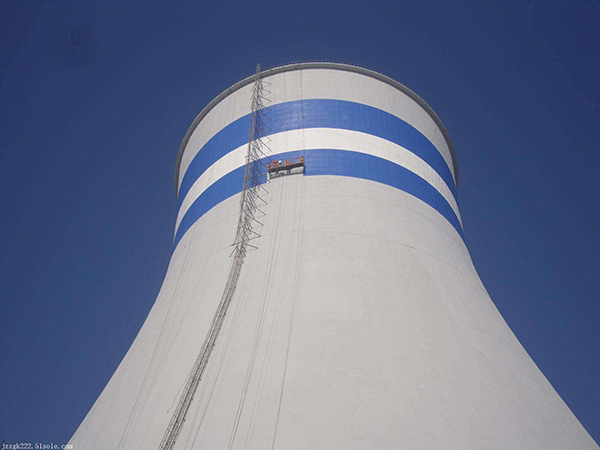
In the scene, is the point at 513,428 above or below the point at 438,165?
below

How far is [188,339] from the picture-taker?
718cm

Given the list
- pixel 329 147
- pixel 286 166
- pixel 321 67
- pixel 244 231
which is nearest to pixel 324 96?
pixel 321 67

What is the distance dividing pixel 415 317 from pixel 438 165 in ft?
14.9

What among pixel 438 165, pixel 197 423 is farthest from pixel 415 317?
pixel 438 165

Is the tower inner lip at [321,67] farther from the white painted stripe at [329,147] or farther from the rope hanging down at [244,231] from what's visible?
the white painted stripe at [329,147]

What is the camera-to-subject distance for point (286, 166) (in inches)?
349

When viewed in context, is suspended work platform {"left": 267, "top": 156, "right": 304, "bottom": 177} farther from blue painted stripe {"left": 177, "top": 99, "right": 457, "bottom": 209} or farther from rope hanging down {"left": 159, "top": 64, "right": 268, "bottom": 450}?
blue painted stripe {"left": 177, "top": 99, "right": 457, "bottom": 209}

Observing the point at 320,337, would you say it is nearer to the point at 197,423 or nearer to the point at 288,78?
the point at 197,423

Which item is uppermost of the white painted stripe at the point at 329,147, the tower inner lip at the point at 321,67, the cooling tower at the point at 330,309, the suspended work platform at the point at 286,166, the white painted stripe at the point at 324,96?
the tower inner lip at the point at 321,67

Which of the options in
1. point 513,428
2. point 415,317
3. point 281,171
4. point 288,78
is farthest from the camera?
point 288,78

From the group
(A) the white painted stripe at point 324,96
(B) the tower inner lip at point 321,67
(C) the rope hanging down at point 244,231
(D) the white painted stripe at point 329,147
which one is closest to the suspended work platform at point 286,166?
(C) the rope hanging down at point 244,231

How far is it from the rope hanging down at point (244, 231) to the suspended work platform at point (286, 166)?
0.18 m

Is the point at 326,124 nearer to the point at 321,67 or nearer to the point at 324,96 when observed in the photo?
the point at 324,96

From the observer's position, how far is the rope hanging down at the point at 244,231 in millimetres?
6189
